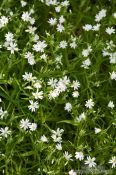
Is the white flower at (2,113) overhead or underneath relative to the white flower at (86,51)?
underneath

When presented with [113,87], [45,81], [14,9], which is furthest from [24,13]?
[113,87]

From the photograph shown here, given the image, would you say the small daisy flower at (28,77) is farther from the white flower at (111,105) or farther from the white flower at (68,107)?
the white flower at (111,105)

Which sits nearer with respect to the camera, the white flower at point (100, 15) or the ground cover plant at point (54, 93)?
the ground cover plant at point (54, 93)

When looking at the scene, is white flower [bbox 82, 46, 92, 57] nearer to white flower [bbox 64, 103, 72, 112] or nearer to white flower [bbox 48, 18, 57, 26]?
white flower [bbox 48, 18, 57, 26]

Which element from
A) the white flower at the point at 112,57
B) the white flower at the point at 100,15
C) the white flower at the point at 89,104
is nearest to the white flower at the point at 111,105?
the white flower at the point at 89,104

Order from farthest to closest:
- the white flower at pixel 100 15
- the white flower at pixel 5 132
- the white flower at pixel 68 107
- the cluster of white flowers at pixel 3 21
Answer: the white flower at pixel 100 15 < the cluster of white flowers at pixel 3 21 < the white flower at pixel 68 107 < the white flower at pixel 5 132

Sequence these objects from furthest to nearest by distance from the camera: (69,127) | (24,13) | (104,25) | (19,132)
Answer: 1. (104,25)
2. (24,13)
3. (69,127)
4. (19,132)

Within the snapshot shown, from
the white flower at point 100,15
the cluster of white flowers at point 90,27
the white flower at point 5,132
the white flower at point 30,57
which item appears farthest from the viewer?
the white flower at point 100,15

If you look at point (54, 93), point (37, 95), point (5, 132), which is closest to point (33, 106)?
point (37, 95)

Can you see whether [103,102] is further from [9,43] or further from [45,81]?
[9,43]
